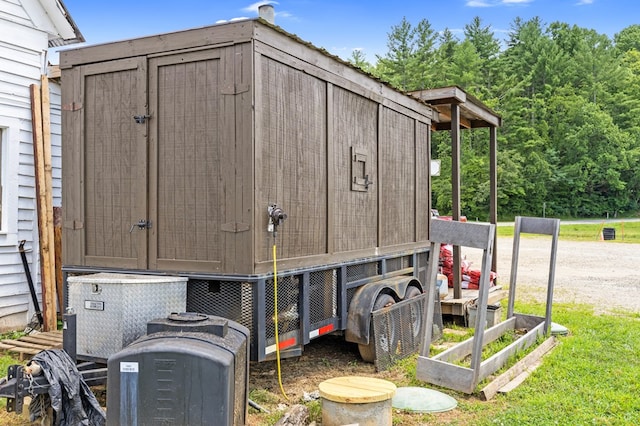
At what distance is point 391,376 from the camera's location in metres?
5.68

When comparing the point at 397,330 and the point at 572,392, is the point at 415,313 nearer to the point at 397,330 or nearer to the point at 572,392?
the point at 397,330

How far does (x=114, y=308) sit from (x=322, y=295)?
1947 mm

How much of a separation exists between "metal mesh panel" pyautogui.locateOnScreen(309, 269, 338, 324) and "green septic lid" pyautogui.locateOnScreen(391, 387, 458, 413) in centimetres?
96

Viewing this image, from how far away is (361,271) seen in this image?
618 cm

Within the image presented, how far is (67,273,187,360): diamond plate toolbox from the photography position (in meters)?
4.16

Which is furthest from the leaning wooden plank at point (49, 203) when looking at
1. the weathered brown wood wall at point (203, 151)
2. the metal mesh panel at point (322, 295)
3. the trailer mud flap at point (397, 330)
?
the trailer mud flap at point (397, 330)

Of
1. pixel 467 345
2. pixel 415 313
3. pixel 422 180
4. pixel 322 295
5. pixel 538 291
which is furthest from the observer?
pixel 538 291

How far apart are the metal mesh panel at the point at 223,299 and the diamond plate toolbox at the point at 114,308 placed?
222 mm

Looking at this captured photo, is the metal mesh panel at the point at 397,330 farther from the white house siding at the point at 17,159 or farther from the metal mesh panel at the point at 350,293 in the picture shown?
the white house siding at the point at 17,159

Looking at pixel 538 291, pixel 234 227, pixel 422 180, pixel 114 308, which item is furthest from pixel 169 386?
pixel 538 291

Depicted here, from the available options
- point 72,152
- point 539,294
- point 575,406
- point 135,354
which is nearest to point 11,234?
point 72,152

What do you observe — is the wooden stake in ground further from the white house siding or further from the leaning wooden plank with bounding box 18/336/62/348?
the leaning wooden plank with bounding box 18/336/62/348

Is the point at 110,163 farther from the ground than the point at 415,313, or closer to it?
farther from the ground

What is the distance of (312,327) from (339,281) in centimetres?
64
